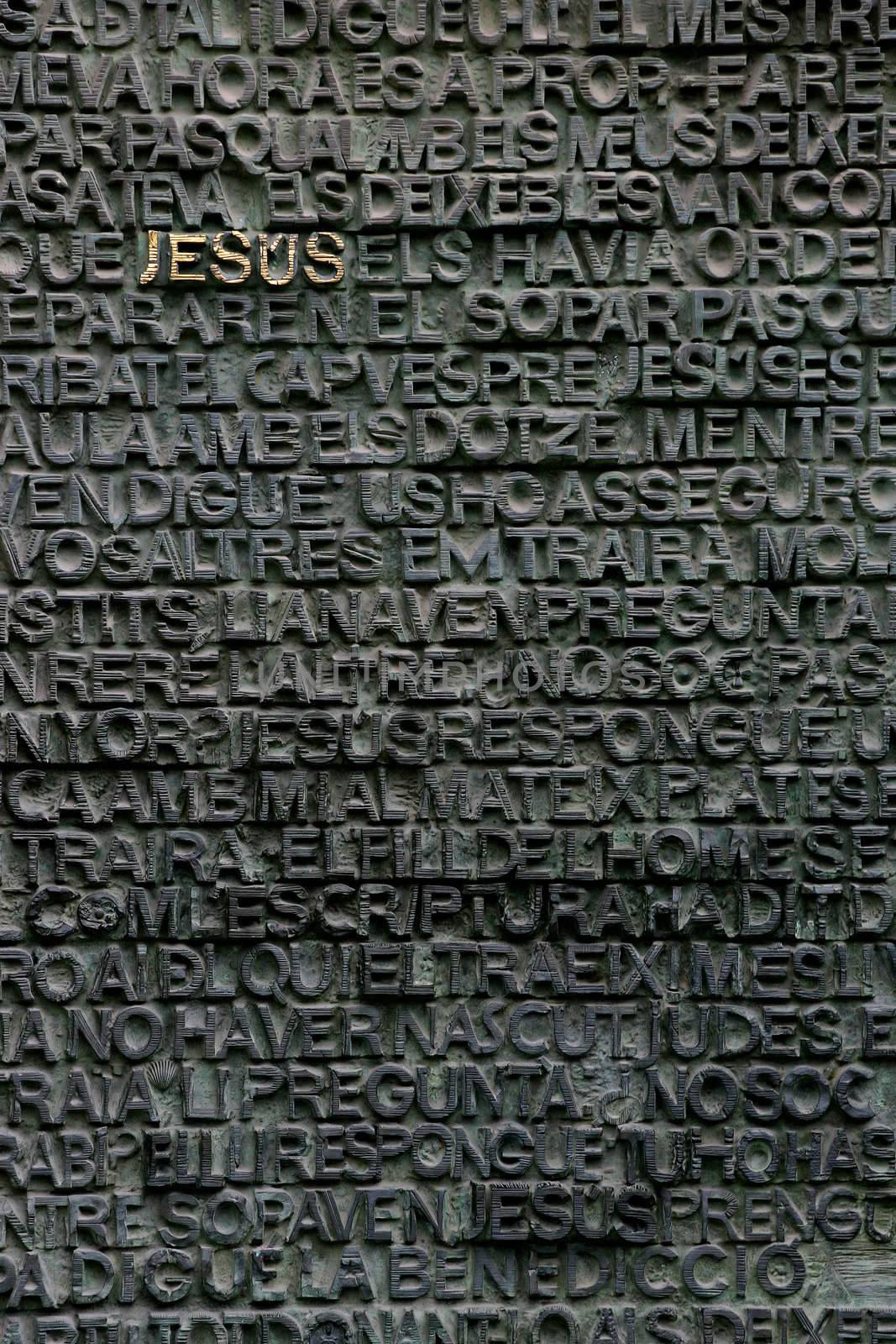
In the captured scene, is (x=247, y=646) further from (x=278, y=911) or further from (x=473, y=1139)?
(x=473, y=1139)

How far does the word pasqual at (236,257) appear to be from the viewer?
318 cm

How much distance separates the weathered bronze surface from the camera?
317cm

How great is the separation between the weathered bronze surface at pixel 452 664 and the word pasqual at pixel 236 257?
10 mm

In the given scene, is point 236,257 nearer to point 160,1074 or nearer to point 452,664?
point 452,664

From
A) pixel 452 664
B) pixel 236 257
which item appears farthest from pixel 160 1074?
pixel 236 257

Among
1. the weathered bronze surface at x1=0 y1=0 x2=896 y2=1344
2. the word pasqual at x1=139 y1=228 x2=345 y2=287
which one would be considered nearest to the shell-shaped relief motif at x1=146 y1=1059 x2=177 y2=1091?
the weathered bronze surface at x1=0 y1=0 x2=896 y2=1344

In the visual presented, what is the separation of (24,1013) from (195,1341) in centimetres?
87

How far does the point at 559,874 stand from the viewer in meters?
3.20

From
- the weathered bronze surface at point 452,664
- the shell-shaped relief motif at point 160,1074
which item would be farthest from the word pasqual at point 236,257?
the shell-shaped relief motif at point 160,1074

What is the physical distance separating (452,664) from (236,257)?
1098 millimetres

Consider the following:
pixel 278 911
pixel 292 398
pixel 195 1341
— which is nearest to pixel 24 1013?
pixel 278 911

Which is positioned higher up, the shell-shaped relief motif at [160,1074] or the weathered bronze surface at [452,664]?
the weathered bronze surface at [452,664]

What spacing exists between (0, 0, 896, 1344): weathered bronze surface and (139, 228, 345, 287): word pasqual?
0.03 ft

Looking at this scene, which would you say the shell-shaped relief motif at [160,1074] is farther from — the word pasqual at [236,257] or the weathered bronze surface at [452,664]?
the word pasqual at [236,257]
